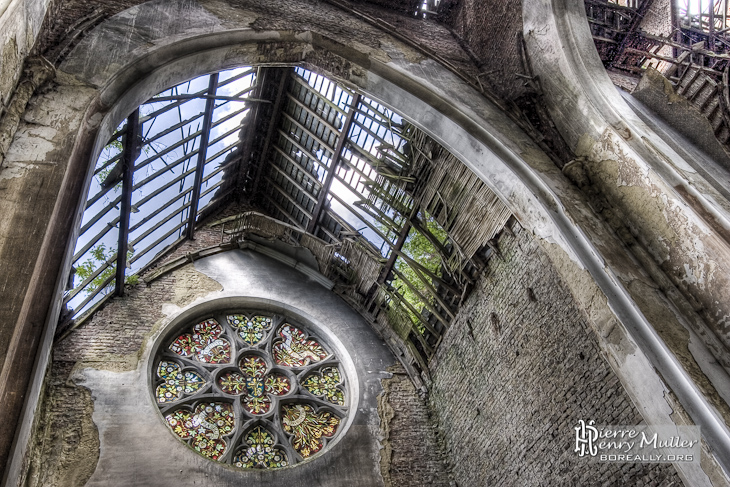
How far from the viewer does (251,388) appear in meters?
8.87

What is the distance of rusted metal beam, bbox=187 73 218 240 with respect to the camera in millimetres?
9328

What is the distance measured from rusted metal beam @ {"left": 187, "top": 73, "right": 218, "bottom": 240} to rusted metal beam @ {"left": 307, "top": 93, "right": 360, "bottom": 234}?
6.84 ft

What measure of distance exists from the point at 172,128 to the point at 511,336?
5.68m

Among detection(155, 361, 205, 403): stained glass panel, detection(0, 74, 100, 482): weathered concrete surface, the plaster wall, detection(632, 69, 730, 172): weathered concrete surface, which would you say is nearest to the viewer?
detection(0, 74, 100, 482): weathered concrete surface

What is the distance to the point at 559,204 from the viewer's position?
6.31m

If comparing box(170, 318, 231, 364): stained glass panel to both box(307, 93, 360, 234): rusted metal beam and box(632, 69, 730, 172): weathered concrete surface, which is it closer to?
box(307, 93, 360, 234): rusted metal beam

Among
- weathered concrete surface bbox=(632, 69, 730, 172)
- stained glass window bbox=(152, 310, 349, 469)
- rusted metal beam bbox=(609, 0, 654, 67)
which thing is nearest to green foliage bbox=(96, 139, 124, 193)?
stained glass window bbox=(152, 310, 349, 469)

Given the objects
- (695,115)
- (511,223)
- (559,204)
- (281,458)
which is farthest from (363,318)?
(695,115)

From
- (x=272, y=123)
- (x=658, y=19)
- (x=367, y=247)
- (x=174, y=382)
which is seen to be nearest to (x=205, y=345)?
(x=174, y=382)

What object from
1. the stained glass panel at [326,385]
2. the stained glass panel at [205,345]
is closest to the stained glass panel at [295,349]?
the stained glass panel at [326,385]

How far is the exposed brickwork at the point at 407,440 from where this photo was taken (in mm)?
8406

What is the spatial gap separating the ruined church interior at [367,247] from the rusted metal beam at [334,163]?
6 cm

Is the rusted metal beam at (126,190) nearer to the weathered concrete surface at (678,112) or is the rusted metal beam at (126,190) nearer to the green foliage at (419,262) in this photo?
the green foliage at (419,262)

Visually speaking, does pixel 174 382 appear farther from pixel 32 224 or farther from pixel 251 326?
pixel 32 224
